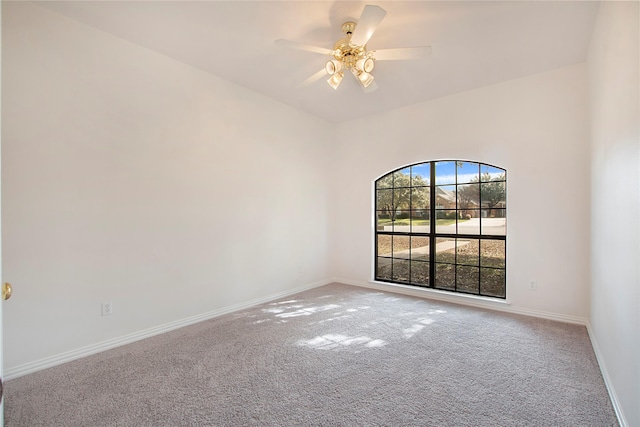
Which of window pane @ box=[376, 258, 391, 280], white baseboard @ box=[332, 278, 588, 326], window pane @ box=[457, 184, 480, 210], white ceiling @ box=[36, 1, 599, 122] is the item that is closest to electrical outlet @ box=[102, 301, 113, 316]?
white ceiling @ box=[36, 1, 599, 122]

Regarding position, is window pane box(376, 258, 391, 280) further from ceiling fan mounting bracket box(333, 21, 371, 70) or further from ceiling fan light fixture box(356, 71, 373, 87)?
ceiling fan mounting bracket box(333, 21, 371, 70)

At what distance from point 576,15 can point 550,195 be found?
176cm

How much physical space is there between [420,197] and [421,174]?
34 centimetres

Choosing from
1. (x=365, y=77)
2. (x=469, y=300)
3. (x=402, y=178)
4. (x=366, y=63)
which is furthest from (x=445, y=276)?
(x=366, y=63)

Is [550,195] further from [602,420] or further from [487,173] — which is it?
[602,420]

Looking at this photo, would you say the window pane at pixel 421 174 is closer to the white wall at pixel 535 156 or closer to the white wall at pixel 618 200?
the white wall at pixel 535 156

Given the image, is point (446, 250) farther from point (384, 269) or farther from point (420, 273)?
point (384, 269)

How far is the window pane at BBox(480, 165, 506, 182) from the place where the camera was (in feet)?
12.7

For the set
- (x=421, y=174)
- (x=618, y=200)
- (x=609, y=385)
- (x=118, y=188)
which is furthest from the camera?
(x=421, y=174)

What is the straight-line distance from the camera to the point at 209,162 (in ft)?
11.7

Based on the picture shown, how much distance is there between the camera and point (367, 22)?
7.36ft

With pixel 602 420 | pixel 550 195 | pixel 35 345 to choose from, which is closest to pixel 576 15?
pixel 550 195

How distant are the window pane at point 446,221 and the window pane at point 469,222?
0.09 m

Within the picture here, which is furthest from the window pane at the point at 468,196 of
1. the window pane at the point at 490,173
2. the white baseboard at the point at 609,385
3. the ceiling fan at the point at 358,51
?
the ceiling fan at the point at 358,51
